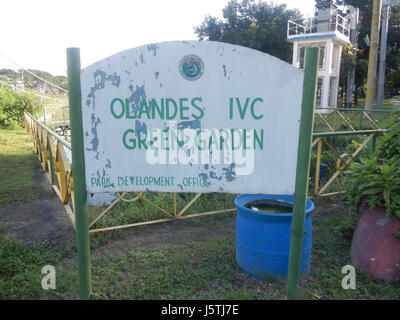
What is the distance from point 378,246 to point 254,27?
97.6ft

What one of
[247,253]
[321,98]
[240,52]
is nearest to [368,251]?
[247,253]

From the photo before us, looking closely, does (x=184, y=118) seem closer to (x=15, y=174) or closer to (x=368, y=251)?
(x=368, y=251)

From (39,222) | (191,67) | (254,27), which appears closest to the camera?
(191,67)

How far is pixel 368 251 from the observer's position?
2947 millimetres

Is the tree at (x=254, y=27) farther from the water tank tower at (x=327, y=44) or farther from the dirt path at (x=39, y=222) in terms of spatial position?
the dirt path at (x=39, y=222)

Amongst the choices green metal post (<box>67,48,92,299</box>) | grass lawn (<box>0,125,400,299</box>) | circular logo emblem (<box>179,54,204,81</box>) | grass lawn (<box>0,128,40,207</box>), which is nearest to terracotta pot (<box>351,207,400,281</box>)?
grass lawn (<box>0,125,400,299</box>)

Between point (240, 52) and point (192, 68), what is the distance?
31 centimetres

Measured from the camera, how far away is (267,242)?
2.79m

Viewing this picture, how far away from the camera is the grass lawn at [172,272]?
270 cm

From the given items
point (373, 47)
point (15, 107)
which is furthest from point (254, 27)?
point (15, 107)

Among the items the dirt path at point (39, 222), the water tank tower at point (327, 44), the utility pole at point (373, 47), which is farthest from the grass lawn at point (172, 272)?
the water tank tower at point (327, 44)

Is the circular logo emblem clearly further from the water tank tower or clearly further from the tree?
the tree

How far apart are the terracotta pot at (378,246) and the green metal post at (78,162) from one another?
2.41 metres
